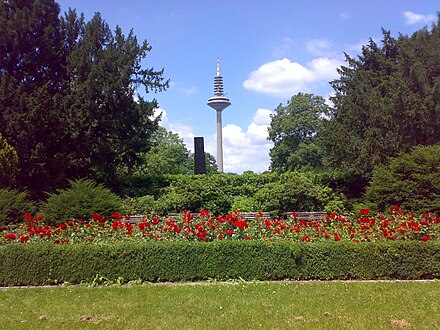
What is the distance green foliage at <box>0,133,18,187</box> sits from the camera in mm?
13781

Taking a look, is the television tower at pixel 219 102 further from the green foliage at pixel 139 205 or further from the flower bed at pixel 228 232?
the flower bed at pixel 228 232

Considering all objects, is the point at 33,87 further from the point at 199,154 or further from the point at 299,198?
the point at 299,198

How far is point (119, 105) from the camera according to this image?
18500 millimetres

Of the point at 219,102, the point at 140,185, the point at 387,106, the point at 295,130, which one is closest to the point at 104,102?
the point at 140,185

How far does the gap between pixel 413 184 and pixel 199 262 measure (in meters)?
7.11

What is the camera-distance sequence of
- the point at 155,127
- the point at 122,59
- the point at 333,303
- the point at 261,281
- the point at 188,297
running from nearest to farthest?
the point at 333,303
the point at 188,297
the point at 261,281
the point at 122,59
the point at 155,127

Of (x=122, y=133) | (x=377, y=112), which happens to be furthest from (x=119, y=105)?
(x=377, y=112)

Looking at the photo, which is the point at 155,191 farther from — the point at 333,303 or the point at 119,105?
the point at 333,303

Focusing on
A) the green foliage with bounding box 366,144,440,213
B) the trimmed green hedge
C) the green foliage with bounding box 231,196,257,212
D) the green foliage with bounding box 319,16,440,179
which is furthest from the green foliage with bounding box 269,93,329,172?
the trimmed green hedge

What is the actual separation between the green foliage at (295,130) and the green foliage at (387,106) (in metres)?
17.3

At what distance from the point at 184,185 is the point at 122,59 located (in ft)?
20.6

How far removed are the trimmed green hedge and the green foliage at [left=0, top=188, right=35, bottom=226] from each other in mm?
4215

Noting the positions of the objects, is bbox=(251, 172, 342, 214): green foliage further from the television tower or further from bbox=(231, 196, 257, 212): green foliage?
the television tower

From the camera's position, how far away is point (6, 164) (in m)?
13.9
